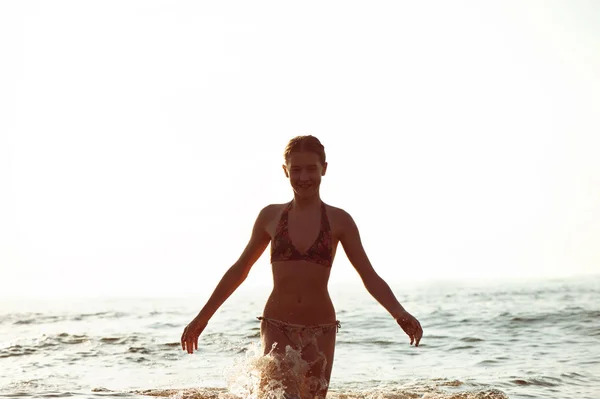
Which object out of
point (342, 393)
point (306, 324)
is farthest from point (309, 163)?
point (342, 393)

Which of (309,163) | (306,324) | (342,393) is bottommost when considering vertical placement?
(342,393)

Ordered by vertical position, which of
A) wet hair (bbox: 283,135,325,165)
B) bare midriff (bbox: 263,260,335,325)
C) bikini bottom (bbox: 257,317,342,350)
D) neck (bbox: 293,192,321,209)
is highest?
wet hair (bbox: 283,135,325,165)

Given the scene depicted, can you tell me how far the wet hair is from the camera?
6441mm

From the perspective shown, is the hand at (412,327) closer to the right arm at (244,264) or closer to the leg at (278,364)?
the leg at (278,364)

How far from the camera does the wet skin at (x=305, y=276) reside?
6441mm

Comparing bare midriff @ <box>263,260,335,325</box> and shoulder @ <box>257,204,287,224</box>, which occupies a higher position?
shoulder @ <box>257,204,287,224</box>

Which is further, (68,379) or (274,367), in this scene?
(68,379)

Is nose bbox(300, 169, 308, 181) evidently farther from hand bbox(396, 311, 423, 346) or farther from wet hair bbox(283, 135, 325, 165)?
hand bbox(396, 311, 423, 346)

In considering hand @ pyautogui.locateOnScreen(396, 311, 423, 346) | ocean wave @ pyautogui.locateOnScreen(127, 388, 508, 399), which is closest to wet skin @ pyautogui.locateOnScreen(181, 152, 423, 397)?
hand @ pyautogui.locateOnScreen(396, 311, 423, 346)

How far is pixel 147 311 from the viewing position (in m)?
26.7

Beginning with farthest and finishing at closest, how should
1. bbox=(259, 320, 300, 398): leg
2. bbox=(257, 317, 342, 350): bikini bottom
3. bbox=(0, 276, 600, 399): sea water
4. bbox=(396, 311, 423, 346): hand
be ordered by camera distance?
bbox=(0, 276, 600, 399): sea water, bbox=(257, 317, 342, 350): bikini bottom, bbox=(259, 320, 300, 398): leg, bbox=(396, 311, 423, 346): hand

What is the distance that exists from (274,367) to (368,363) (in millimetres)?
7103

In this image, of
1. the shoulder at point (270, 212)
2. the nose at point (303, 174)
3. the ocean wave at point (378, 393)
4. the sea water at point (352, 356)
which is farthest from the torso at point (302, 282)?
the ocean wave at point (378, 393)

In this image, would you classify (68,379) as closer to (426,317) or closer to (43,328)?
(43,328)
